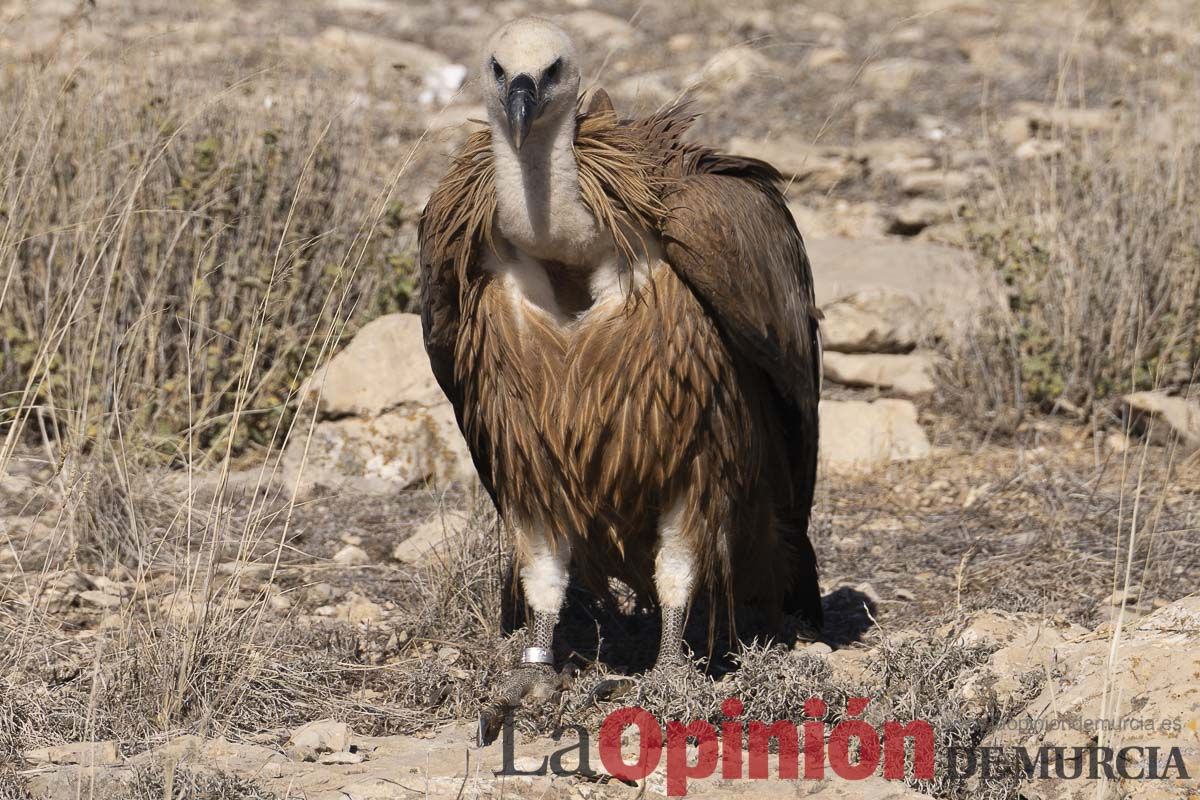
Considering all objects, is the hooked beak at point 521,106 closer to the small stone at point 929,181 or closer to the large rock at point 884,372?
the large rock at point 884,372

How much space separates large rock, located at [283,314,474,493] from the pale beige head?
255cm

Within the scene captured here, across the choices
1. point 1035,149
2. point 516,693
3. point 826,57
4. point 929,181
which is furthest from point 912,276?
point 826,57

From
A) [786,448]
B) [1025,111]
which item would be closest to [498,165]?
[786,448]

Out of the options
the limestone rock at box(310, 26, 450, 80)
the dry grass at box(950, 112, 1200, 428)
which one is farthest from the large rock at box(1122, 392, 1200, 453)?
the limestone rock at box(310, 26, 450, 80)

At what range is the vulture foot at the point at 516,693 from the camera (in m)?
4.05

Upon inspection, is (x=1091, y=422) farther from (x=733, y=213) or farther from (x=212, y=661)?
(x=212, y=661)

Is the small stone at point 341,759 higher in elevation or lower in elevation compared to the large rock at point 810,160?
lower

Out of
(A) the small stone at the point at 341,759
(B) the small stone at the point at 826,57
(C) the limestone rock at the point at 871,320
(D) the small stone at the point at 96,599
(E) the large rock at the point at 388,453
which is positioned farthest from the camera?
(B) the small stone at the point at 826,57

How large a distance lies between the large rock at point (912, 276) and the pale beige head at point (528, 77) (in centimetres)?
367

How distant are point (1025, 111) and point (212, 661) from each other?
8244 mm

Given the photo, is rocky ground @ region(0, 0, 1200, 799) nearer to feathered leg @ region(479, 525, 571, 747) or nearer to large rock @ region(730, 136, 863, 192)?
large rock @ region(730, 136, 863, 192)

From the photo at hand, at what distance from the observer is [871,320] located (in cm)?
745

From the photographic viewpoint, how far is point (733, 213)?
4.07 meters

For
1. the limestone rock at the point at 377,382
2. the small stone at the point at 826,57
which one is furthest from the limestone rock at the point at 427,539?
the small stone at the point at 826,57
